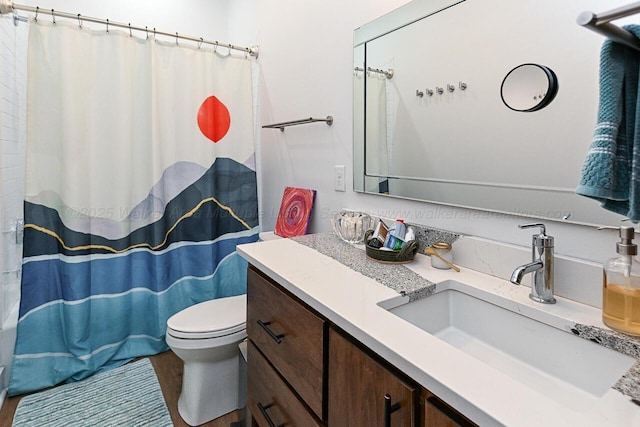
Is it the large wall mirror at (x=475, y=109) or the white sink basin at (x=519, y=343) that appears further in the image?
the large wall mirror at (x=475, y=109)

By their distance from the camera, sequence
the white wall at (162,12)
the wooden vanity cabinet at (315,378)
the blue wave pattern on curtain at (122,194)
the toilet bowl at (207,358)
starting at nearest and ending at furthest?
1. the wooden vanity cabinet at (315,378)
2. the toilet bowl at (207,358)
3. the blue wave pattern on curtain at (122,194)
4. the white wall at (162,12)

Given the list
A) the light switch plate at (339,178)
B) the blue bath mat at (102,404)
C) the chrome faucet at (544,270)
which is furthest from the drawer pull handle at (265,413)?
the light switch plate at (339,178)

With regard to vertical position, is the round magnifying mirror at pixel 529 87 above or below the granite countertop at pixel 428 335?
above

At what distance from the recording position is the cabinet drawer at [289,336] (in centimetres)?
86

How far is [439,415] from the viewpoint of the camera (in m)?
0.55

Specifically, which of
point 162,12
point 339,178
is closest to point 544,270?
point 339,178

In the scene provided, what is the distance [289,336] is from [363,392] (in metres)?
0.32

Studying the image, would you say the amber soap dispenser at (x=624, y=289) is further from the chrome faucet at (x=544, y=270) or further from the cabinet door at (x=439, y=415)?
the cabinet door at (x=439, y=415)

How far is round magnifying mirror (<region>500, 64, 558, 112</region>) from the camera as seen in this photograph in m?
0.90

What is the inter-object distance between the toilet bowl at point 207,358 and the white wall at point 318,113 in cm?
65

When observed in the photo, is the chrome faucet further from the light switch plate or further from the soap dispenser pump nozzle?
the light switch plate

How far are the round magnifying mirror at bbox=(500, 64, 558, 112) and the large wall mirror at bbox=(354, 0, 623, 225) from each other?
0.01m

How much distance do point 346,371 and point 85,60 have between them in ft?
6.58

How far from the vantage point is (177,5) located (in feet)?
8.48
